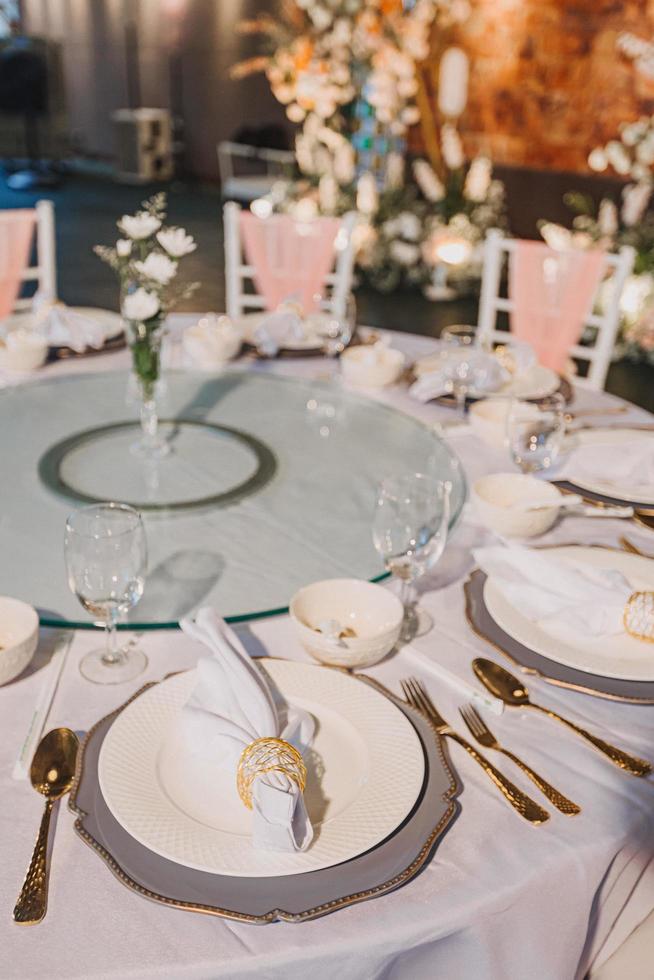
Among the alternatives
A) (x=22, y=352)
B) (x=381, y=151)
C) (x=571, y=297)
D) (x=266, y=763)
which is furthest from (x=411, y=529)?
(x=381, y=151)

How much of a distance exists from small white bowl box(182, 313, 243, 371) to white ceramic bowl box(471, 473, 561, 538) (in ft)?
3.37

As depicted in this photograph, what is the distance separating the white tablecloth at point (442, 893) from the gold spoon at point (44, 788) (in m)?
0.01

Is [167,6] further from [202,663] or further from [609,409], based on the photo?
[202,663]

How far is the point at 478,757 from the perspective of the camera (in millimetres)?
1134

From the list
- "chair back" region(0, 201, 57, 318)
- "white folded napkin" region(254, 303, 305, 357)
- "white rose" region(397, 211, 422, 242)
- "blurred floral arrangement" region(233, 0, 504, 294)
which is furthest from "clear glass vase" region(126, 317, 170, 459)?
"white rose" region(397, 211, 422, 242)

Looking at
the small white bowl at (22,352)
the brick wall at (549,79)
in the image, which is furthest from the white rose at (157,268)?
the brick wall at (549,79)

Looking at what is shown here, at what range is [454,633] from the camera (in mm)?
1403

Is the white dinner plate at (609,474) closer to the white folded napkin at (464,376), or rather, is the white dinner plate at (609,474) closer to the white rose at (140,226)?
the white folded napkin at (464,376)

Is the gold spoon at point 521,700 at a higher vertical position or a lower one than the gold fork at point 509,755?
higher

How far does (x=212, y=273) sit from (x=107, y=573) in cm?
668

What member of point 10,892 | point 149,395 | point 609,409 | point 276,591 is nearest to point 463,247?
point 609,409

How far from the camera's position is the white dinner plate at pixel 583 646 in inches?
50.7

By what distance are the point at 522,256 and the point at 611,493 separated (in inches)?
66.3

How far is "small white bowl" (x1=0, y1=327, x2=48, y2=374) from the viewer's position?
2365 mm
